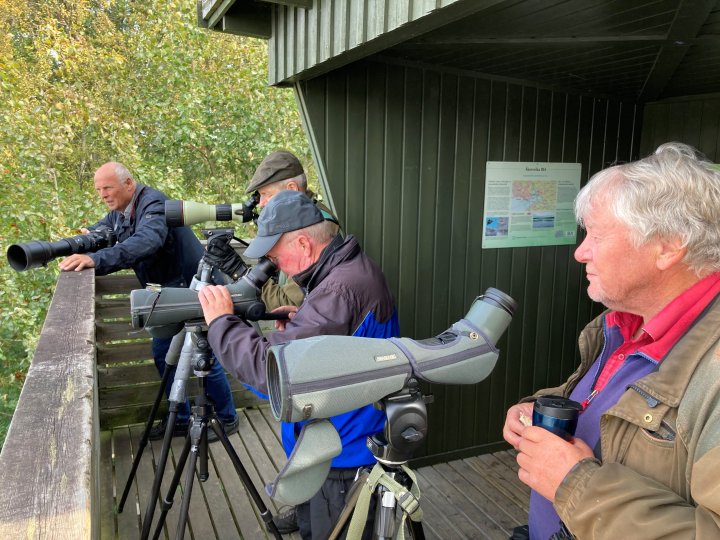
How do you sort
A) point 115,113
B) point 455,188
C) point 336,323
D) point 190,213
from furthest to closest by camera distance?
point 115,113 < point 455,188 < point 190,213 < point 336,323

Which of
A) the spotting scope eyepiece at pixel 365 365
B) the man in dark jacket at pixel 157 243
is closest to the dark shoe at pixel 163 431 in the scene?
the man in dark jacket at pixel 157 243

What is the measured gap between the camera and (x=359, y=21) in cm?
180

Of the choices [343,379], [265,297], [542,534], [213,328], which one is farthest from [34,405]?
[265,297]

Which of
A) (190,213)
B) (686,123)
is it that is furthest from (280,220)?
(686,123)

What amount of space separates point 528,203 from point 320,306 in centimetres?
192

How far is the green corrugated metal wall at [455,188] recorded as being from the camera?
2.69 m

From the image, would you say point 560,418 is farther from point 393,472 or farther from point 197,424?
point 197,424

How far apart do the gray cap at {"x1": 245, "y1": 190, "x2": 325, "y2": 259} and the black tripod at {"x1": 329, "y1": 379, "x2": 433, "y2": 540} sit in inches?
30.1

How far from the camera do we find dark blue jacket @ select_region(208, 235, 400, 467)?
1512mm

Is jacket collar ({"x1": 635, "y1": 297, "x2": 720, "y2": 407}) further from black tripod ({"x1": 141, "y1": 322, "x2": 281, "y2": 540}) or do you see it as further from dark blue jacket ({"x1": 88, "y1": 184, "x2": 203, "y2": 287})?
dark blue jacket ({"x1": 88, "y1": 184, "x2": 203, "y2": 287})

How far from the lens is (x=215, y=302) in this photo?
1.66m

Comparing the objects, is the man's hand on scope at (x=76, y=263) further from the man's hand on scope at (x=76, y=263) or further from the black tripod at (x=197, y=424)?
the black tripod at (x=197, y=424)

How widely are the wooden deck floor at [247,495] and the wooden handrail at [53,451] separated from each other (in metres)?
1.33

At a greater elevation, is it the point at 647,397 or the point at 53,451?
the point at 647,397
